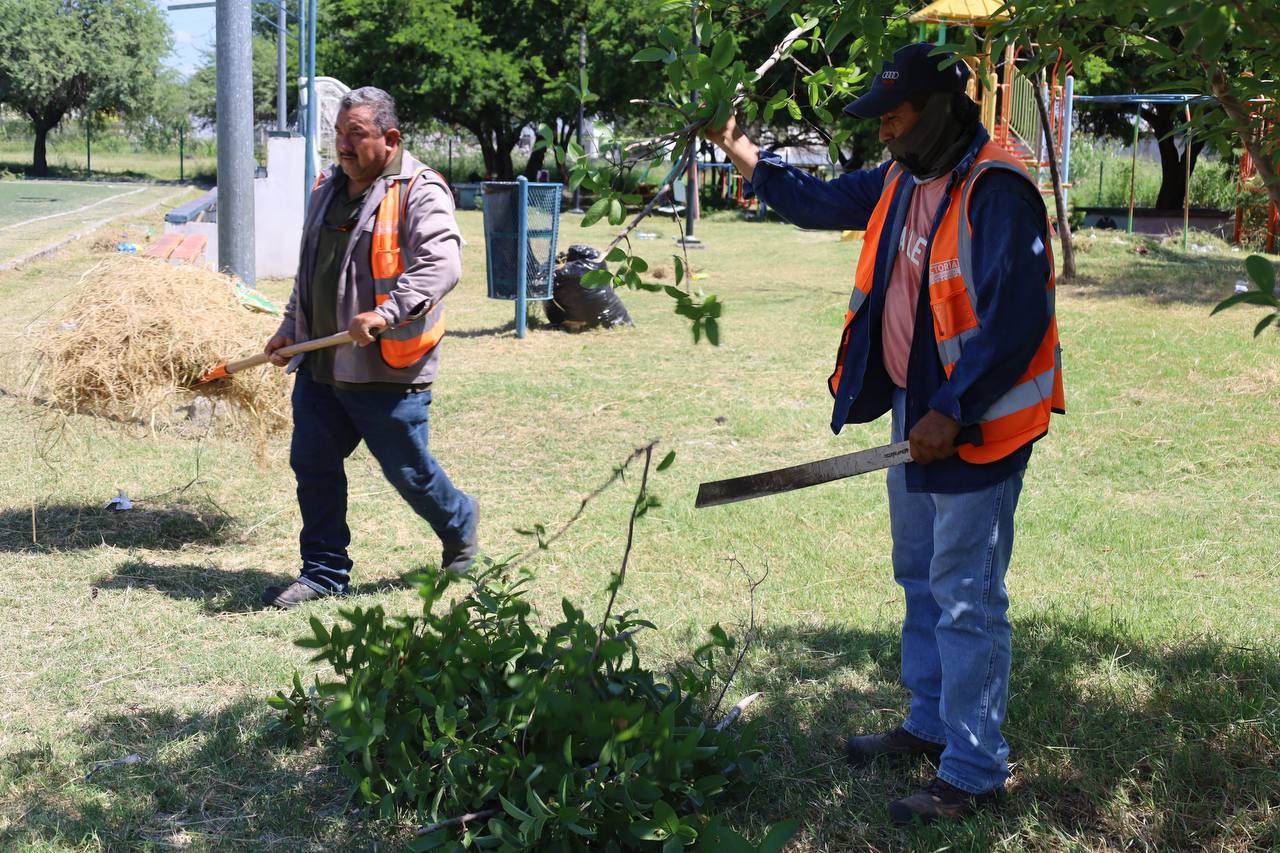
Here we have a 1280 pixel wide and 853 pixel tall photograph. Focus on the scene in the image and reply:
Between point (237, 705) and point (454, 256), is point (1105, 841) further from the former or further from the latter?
point (454, 256)

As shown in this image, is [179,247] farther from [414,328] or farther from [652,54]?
[652,54]

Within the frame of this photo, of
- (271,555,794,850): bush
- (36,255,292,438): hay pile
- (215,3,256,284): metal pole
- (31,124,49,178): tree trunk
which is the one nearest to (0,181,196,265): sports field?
(31,124,49,178): tree trunk

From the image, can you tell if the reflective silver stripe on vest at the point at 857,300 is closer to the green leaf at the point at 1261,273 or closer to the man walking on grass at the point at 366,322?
the green leaf at the point at 1261,273

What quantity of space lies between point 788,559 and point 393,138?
2.42 meters

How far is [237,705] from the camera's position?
12.9 feet

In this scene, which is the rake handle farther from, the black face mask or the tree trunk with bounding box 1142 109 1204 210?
the tree trunk with bounding box 1142 109 1204 210

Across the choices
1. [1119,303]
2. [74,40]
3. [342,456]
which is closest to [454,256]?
[342,456]

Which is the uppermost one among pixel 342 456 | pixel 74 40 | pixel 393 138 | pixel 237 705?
pixel 74 40

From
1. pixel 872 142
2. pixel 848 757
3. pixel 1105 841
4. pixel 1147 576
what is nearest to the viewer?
pixel 1105 841

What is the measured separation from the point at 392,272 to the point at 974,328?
255 centimetres

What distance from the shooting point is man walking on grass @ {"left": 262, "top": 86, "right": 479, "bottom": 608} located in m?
4.72

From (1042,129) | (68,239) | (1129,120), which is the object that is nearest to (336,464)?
(68,239)

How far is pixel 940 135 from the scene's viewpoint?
3.03m

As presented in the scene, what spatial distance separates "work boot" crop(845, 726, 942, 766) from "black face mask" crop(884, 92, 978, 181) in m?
1.57
